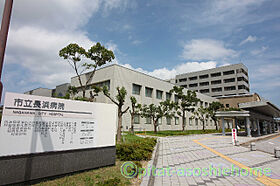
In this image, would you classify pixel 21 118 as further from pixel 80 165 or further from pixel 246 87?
pixel 246 87

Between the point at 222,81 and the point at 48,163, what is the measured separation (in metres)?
73.5

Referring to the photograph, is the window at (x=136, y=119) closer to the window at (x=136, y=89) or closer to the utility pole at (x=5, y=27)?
the window at (x=136, y=89)

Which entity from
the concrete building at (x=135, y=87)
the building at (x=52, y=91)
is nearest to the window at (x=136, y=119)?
the concrete building at (x=135, y=87)

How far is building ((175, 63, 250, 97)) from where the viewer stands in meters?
65.6

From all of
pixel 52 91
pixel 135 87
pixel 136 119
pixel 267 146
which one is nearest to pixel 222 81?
pixel 135 87

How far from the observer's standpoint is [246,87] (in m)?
68.1

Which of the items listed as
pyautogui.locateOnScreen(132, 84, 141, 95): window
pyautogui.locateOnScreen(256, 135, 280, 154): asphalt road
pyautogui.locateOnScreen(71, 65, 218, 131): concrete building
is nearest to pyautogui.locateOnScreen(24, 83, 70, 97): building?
pyautogui.locateOnScreen(71, 65, 218, 131): concrete building

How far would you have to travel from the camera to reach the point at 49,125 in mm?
5090

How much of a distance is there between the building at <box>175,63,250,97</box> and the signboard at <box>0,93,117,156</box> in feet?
231

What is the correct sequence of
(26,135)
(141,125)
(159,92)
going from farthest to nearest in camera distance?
(159,92)
(141,125)
(26,135)

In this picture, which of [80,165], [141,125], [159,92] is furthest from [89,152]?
[159,92]

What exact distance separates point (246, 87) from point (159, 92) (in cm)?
5076

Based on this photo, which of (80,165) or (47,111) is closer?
(47,111)

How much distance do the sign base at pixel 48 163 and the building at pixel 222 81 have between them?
232ft
